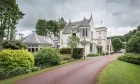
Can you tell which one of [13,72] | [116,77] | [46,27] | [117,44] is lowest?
[116,77]

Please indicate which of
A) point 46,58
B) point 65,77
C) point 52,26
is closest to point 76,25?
point 46,58

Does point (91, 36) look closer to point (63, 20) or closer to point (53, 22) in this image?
point (53, 22)

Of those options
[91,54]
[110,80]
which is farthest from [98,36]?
[110,80]

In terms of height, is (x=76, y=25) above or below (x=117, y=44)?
above

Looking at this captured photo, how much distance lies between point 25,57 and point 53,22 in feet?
215

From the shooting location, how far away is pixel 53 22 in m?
86.9

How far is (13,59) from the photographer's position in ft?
69.4

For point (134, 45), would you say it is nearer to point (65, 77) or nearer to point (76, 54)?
point (76, 54)

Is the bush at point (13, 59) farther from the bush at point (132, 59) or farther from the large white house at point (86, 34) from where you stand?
the large white house at point (86, 34)

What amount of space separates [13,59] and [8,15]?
18283 mm

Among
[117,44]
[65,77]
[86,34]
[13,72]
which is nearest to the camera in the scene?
[65,77]

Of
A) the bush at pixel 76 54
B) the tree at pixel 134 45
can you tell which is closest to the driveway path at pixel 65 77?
the bush at pixel 76 54

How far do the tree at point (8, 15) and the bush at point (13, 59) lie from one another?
15697mm

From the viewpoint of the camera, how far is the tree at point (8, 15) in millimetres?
36134
